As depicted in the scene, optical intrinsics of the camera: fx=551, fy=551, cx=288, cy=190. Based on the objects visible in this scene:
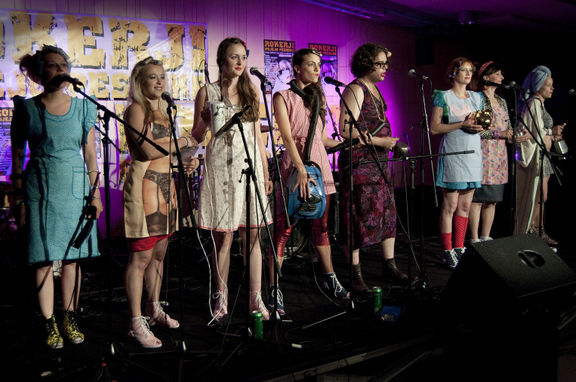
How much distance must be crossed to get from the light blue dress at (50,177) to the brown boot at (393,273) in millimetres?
2385

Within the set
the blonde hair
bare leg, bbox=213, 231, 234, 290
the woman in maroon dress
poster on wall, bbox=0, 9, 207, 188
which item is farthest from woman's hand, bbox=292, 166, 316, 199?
poster on wall, bbox=0, 9, 207, 188

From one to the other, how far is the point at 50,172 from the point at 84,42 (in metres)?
4.05

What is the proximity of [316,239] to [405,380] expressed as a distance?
54.9 inches

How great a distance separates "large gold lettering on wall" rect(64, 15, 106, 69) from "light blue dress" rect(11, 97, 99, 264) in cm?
381

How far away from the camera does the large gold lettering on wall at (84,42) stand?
21.3 feet

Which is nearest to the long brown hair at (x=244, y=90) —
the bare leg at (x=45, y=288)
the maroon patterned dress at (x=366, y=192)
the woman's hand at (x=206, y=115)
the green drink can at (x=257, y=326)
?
the woman's hand at (x=206, y=115)

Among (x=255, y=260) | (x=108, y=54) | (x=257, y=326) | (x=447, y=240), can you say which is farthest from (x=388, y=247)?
(x=108, y=54)

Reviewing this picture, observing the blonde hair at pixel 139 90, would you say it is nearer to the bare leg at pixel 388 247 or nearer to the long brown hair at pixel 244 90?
the long brown hair at pixel 244 90

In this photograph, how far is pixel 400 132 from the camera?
9.05 meters

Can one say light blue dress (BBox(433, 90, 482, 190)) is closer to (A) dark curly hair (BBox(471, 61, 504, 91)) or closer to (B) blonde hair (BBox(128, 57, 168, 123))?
(A) dark curly hair (BBox(471, 61, 504, 91))

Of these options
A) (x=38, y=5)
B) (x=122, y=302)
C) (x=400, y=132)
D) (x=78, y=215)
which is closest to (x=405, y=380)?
(x=78, y=215)

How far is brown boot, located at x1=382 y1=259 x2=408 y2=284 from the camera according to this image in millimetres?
4348

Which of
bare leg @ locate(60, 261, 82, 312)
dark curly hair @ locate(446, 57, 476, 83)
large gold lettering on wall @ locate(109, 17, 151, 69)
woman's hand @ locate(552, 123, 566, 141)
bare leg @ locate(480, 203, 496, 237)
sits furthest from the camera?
large gold lettering on wall @ locate(109, 17, 151, 69)

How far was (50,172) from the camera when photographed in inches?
120
